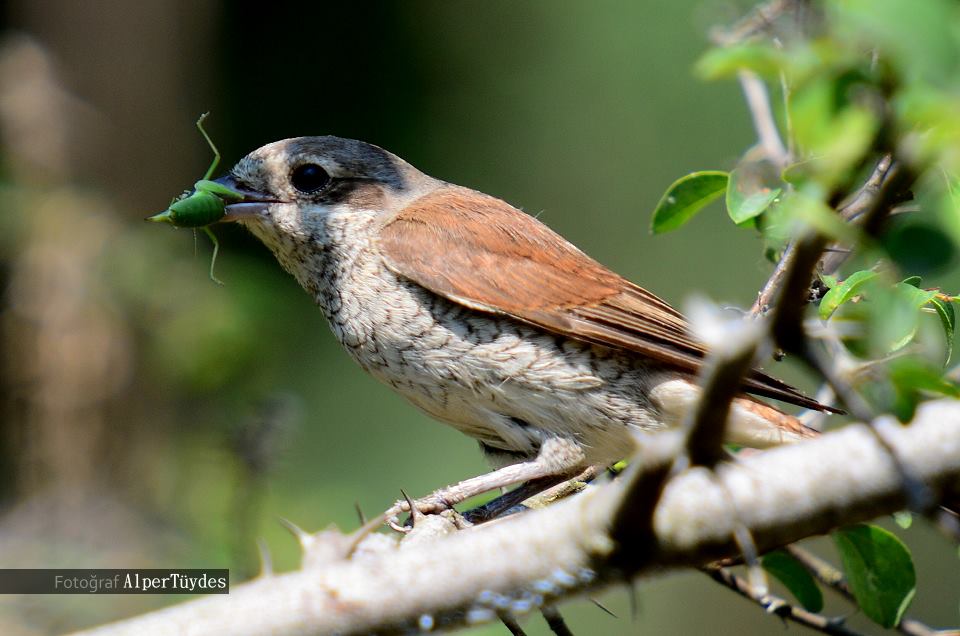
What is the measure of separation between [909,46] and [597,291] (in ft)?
8.21

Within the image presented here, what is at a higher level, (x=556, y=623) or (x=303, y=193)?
(x=303, y=193)

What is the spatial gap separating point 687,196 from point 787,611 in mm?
1158

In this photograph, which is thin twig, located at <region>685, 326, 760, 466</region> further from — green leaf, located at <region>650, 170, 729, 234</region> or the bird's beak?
the bird's beak

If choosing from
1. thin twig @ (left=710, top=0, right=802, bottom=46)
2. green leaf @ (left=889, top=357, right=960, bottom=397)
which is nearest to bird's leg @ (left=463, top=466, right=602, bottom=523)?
thin twig @ (left=710, top=0, right=802, bottom=46)

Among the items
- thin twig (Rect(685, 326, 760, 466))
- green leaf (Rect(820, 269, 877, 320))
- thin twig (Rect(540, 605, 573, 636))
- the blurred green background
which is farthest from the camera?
the blurred green background

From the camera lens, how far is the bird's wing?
3.27 m

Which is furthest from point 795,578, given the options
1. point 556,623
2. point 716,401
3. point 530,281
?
point 716,401

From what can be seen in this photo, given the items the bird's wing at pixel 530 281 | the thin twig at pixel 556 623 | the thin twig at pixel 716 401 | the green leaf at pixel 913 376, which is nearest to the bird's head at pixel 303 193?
the bird's wing at pixel 530 281

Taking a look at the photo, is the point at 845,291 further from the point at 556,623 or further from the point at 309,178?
the point at 309,178

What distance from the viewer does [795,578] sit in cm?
261

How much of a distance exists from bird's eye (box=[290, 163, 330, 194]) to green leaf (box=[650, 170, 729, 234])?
1.37 meters

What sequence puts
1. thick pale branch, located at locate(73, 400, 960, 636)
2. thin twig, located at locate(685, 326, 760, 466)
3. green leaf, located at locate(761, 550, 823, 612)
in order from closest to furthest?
thin twig, located at locate(685, 326, 760, 466) < thick pale branch, located at locate(73, 400, 960, 636) < green leaf, located at locate(761, 550, 823, 612)

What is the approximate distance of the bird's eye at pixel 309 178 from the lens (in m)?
3.78

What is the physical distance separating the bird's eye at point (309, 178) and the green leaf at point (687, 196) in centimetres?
137
